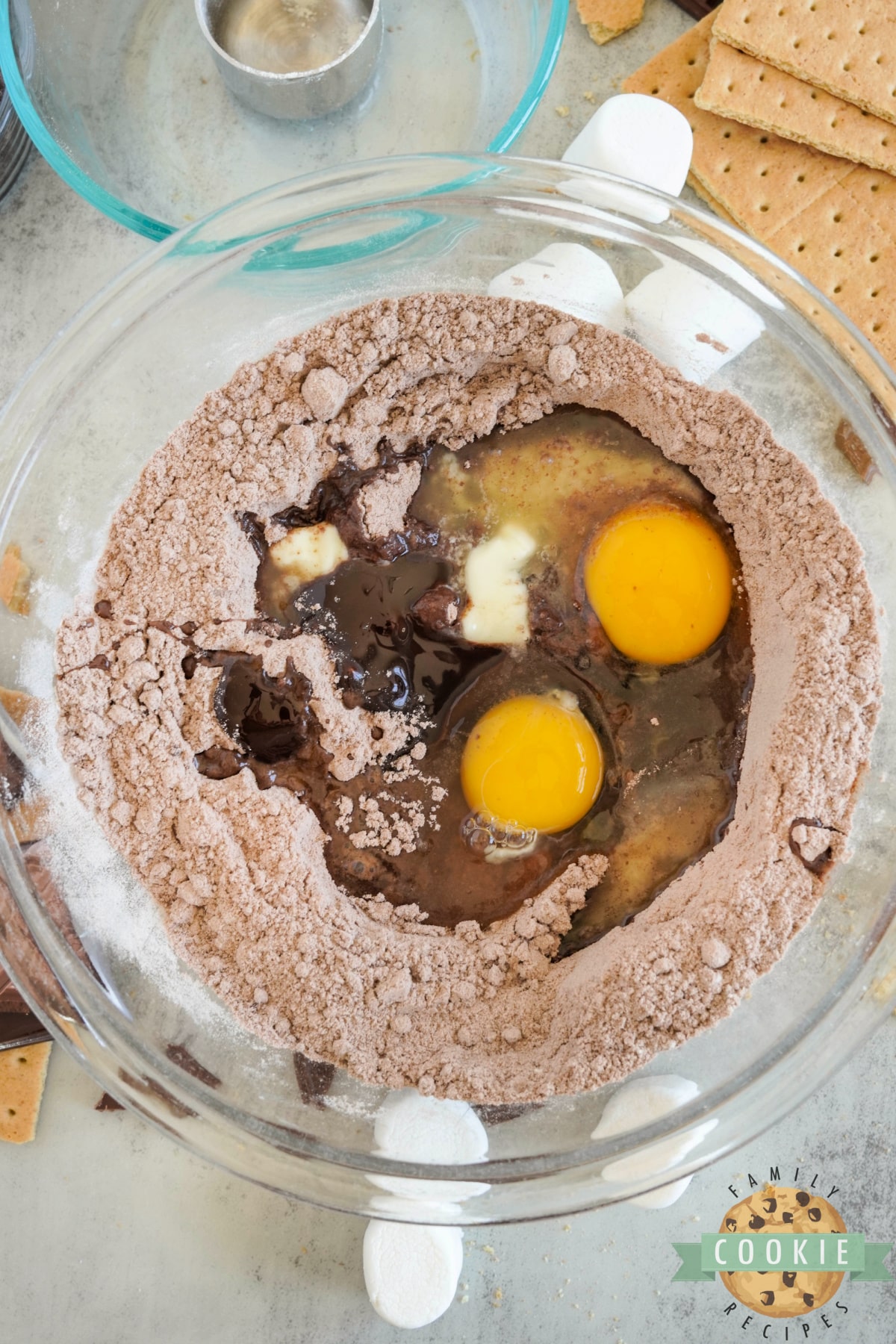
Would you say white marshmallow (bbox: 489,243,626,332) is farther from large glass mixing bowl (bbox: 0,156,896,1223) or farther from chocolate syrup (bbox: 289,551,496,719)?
chocolate syrup (bbox: 289,551,496,719)

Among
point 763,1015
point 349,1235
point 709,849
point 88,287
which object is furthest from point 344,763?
point 88,287

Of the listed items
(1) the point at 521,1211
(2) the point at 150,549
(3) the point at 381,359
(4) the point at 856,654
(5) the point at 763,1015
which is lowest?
(1) the point at 521,1211

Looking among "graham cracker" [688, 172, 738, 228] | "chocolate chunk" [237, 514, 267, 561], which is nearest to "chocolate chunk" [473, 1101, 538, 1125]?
"chocolate chunk" [237, 514, 267, 561]

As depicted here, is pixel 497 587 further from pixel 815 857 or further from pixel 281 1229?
pixel 281 1229

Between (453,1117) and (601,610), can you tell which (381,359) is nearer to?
(601,610)

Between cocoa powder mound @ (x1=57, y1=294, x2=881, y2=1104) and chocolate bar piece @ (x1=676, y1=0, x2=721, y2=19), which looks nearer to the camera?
cocoa powder mound @ (x1=57, y1=294, x2=881, y2=1104)
